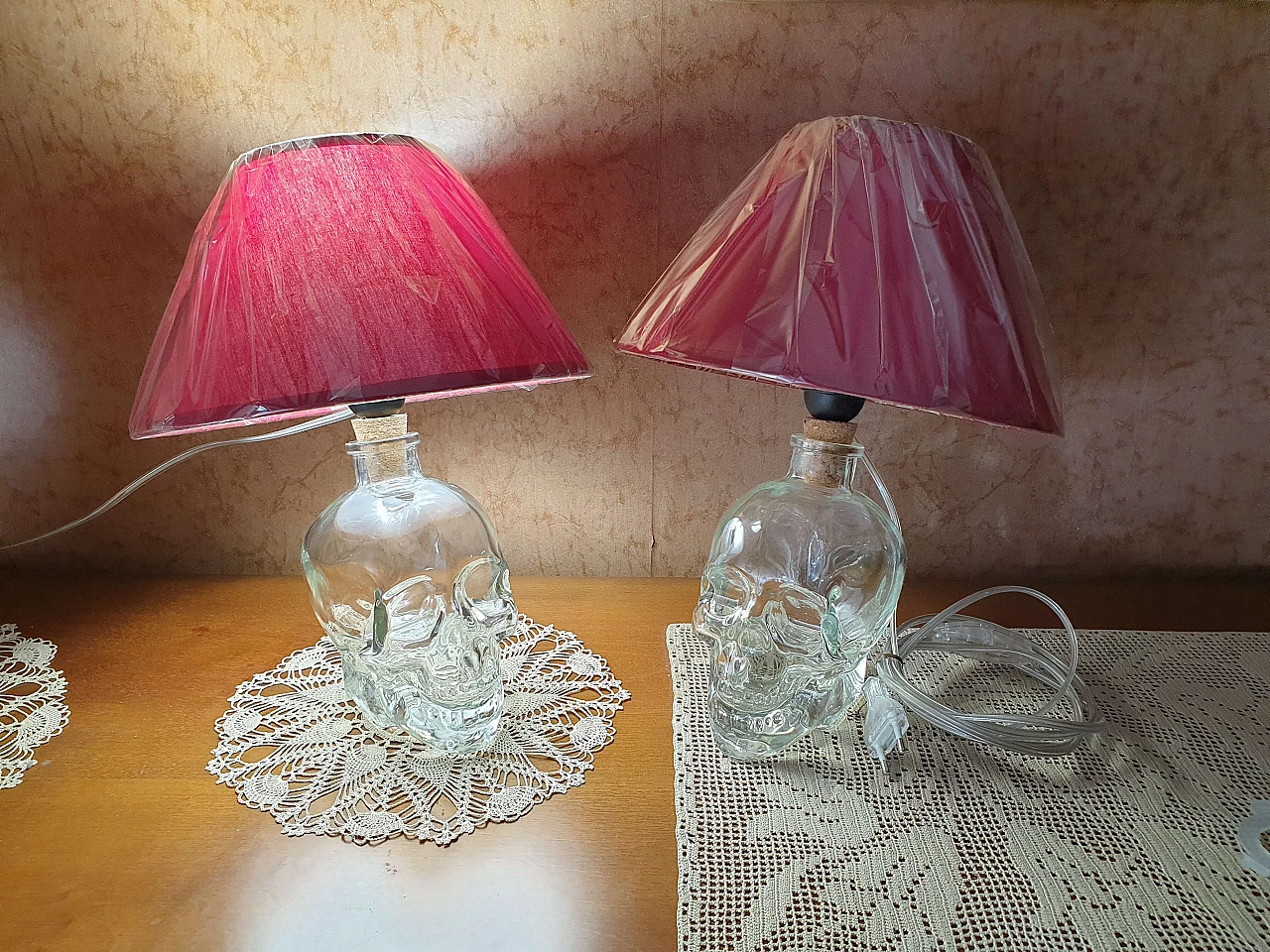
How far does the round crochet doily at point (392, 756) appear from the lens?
57 cm

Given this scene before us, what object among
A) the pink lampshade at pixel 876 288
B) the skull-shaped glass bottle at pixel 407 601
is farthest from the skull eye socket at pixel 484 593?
the pink lampshade at pixel 876 288

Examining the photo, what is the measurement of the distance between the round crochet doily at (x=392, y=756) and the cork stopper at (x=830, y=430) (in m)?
0.30

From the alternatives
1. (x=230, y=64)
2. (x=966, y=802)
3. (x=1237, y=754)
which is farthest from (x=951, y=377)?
(x=230, y=64)

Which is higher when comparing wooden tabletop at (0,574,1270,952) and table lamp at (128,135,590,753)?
table lamp at (128,135,590,753)

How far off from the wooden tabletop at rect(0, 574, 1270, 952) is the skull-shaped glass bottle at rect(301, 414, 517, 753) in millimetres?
103

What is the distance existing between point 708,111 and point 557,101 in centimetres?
16

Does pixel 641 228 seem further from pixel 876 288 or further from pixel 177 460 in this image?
pixel 177 460

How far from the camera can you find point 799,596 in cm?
63

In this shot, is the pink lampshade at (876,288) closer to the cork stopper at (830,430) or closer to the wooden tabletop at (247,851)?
the cork stopper at (830,430)

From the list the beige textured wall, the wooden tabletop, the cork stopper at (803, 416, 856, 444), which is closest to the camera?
the wooden tabletop

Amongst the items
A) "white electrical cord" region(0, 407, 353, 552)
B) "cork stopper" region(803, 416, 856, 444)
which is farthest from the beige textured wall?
"cork stopper" region(803, 416, 856, 444)

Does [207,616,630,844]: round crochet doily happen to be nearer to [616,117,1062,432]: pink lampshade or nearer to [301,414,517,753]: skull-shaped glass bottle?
[301,414,517,753]: skull-shaped glass bottle

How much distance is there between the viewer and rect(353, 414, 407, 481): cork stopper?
61 cm

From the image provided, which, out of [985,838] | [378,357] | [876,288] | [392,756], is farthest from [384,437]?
[985,838]
